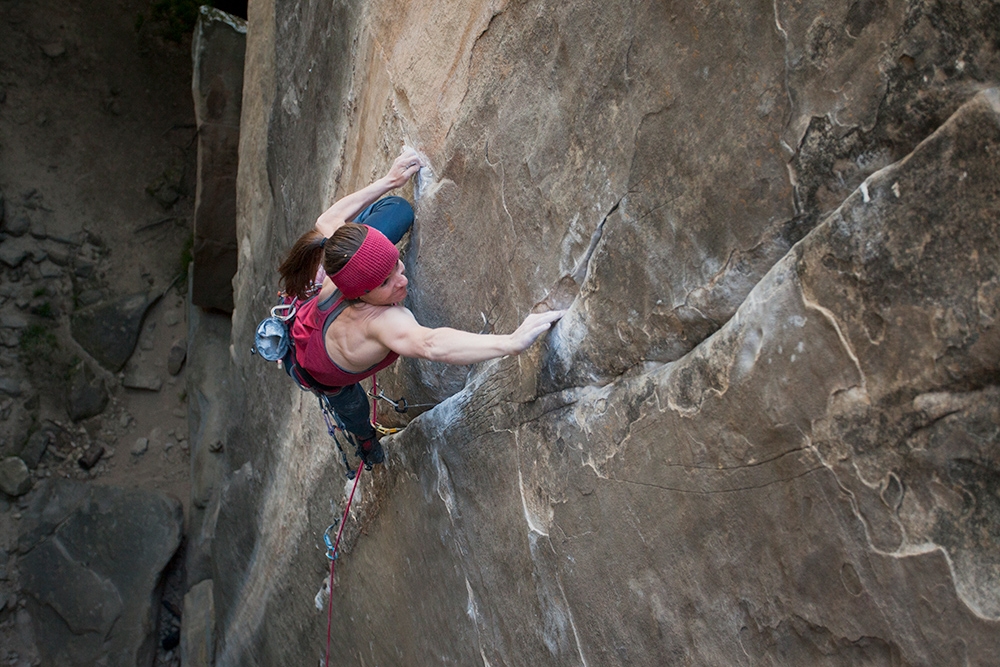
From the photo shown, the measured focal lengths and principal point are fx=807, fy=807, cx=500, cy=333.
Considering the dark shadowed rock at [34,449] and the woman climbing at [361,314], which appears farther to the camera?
the dark shadowed rock at [34,449]

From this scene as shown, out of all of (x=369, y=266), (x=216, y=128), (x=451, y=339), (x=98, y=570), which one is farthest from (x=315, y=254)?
(x=98, y=570)

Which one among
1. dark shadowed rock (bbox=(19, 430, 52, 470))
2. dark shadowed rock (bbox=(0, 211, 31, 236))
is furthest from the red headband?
dark shadowed rock (bbox=(0, 211, 31, 236))

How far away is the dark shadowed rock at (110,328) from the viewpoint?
7.41 m

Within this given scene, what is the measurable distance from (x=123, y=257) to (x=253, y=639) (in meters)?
4.08

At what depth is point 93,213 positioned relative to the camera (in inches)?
305

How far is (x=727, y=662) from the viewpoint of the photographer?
204 centimetres

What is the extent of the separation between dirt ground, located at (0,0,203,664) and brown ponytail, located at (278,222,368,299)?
5157 millimetres

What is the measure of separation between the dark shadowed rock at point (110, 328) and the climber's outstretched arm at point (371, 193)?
5.04 meters

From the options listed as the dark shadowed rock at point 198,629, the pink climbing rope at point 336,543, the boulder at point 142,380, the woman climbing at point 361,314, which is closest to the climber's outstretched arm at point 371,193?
the woman climbing at point 361,314

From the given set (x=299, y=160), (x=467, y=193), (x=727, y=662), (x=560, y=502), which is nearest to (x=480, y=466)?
(x=560, y=502)

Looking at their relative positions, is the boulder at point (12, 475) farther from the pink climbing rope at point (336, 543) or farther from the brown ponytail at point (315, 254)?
the brown ponytail at point (315, 254)

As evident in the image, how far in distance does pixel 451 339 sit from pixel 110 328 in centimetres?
602

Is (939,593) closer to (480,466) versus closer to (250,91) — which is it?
(480,466)

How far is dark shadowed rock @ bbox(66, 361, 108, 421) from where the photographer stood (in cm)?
730
